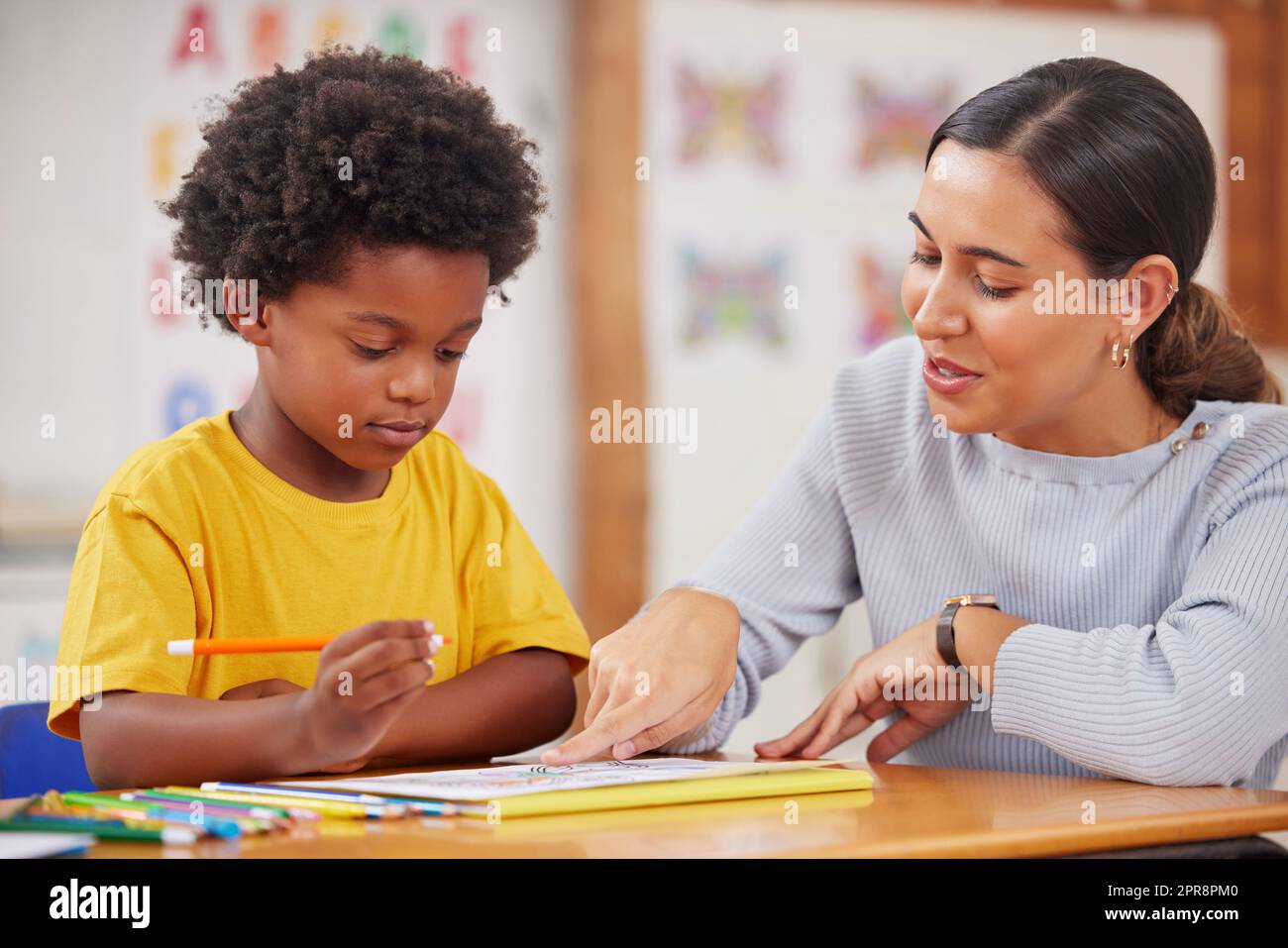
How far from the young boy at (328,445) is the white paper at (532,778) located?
0.33 ft

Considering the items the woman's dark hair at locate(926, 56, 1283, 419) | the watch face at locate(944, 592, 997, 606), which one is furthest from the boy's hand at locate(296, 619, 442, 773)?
the woman's dark hair at locate(926, 56, 1283, 419)

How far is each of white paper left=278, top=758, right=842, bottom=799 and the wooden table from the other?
5cm

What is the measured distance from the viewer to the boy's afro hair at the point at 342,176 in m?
1.20

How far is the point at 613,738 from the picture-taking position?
1.11 m

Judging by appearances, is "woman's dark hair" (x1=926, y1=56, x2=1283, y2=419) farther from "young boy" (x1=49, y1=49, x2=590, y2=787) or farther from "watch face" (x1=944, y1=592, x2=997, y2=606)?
"young boy" (x1=49, y1=49, x2=590, y2=787)

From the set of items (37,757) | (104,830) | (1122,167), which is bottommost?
(37,757)

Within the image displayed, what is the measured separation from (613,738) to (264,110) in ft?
2.13

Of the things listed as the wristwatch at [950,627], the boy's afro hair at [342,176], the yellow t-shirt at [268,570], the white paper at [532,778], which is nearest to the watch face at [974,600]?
the wristwatch at [950,627]

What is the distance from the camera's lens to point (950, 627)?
4.00ft

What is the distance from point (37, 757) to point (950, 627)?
0.86 meters

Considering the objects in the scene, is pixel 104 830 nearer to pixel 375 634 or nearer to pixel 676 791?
pixel 375 634

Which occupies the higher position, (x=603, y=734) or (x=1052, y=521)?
(x=1052, y=521)

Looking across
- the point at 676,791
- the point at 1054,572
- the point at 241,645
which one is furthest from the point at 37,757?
the point at 1054,572

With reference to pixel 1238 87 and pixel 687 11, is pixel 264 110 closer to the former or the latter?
pixel 687 11
